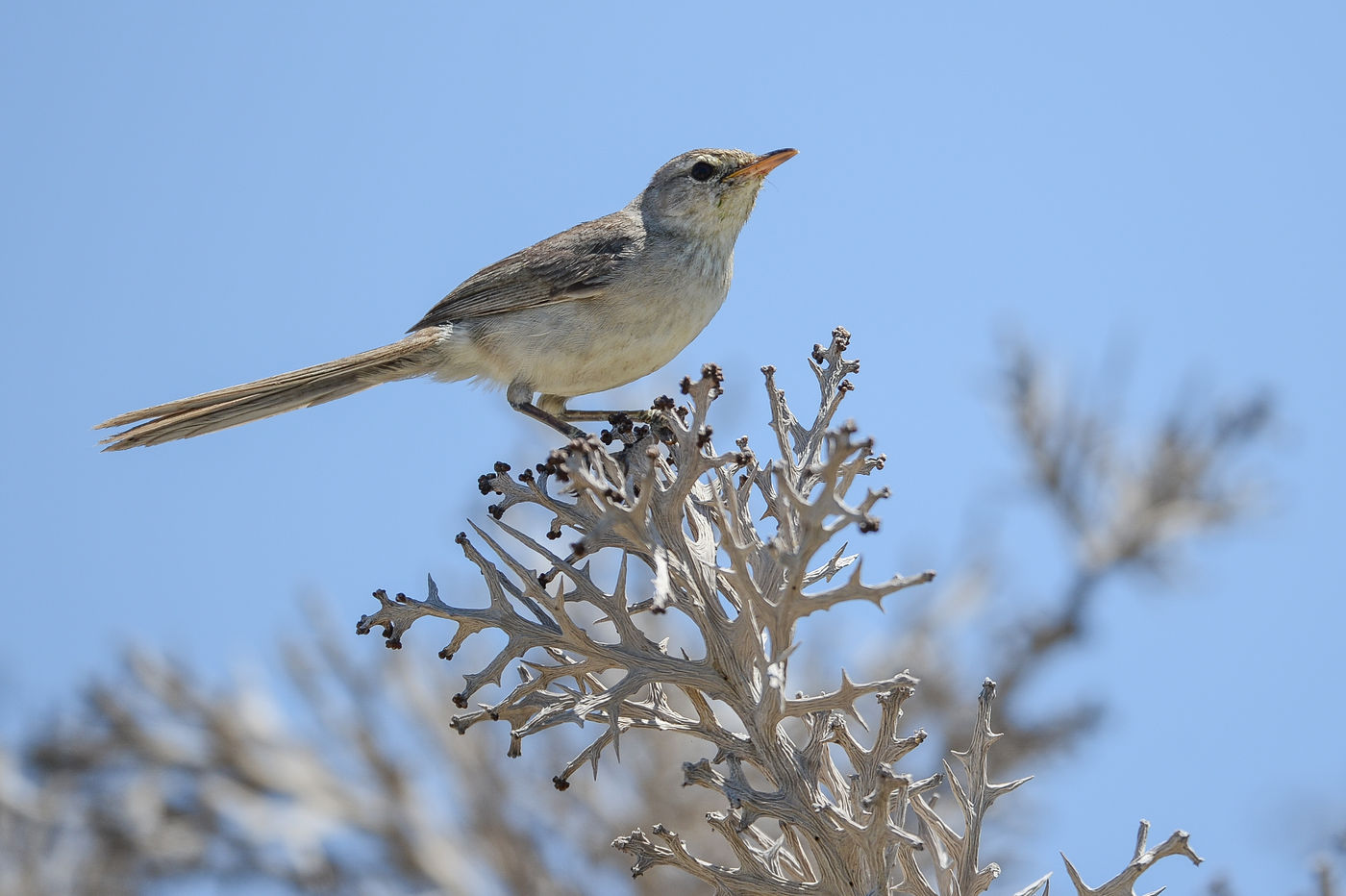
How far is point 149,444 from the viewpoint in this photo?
3.82m

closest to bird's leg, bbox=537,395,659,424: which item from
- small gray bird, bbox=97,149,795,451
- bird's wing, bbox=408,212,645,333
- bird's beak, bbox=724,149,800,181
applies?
small gray bird, bbox=97,149,795,451

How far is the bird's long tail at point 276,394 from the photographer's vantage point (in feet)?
12.5

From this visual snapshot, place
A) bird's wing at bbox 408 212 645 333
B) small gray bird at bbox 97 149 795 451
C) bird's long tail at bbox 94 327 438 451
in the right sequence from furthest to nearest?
bird's wing at bbox 408 212 645 333 → small gray bird at bbox 97 149 795 451 → bird's long tail at bbox 94 327 438 451

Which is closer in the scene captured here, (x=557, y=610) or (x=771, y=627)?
(x=771, y=627)

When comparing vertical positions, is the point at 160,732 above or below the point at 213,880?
above

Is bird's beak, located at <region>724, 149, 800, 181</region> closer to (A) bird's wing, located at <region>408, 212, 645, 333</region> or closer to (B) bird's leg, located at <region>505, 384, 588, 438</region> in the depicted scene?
(A) bird's wing, located at <region>408, 212, 645, 333</region>

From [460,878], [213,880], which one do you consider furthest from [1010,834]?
[213,880]

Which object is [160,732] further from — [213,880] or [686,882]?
[686,882]

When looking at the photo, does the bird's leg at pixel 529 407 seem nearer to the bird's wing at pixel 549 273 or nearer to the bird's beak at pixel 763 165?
the bird's wing at pixel 549 273

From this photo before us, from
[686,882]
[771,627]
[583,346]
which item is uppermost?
[583,346]

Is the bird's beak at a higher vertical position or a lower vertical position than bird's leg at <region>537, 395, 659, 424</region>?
higher

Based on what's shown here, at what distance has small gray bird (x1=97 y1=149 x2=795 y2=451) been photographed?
4.53 metres

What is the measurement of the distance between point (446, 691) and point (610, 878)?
172 cm

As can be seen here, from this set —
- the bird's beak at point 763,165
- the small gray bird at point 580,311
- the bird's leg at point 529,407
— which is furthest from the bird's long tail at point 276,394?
the bird's beak at point 763,165
